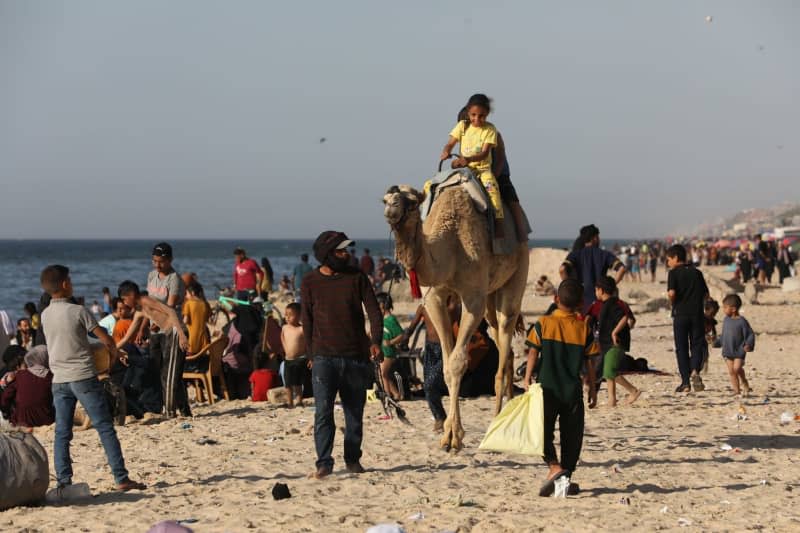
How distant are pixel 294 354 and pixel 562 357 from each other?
6224 millimetres

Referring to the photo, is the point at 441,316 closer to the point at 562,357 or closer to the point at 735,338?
the point at 562,357

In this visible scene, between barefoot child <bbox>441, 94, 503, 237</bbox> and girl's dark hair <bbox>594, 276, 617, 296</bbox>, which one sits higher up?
barefoot child <bbox>441, 94, 503, 237</bbox>

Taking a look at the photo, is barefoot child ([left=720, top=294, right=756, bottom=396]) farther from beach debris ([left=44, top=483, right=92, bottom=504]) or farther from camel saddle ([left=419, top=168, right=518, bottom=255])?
beach debris ([left=44, top=483, right=92, bottom=504])

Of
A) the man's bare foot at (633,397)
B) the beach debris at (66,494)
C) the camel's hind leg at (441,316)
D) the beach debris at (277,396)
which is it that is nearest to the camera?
the beach debris at (66,494)

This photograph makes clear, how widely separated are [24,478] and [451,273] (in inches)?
159

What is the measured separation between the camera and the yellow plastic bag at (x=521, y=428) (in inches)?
285

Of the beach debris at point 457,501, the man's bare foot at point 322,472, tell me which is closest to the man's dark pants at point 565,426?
the beach debris at point 457,501

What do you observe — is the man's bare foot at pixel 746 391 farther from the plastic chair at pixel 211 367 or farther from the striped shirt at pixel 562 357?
the plastic chair at pixel 211 367

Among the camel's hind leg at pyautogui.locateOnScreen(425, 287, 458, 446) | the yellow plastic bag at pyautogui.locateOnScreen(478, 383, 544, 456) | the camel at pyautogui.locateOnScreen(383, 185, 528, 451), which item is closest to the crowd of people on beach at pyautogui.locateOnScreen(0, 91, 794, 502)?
the yellow plastic bag at pyautogui.locateOnScreen(478, 383, 544, 456)

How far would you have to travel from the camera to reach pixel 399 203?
8516 millimetres

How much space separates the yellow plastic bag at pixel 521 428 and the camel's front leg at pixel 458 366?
5.48ft

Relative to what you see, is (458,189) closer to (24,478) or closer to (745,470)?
(745,470)

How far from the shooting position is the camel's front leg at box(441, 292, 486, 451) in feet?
29.7

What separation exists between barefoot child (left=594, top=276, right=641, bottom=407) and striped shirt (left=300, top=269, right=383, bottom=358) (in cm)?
478
